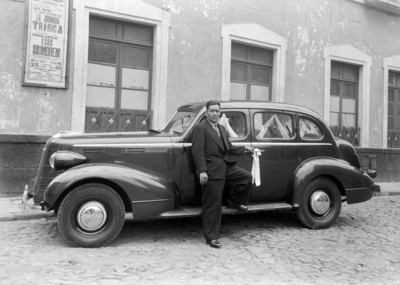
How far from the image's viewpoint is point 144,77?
8898mm

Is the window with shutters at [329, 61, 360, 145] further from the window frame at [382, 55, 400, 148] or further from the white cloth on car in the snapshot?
the white cloth on car

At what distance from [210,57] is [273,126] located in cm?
414

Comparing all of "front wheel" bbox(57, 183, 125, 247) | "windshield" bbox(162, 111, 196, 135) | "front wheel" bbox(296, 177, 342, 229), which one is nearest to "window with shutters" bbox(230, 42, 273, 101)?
"windshield" bbox(162, 111, 196, 135)

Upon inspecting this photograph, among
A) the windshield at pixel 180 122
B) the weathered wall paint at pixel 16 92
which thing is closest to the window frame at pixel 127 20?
the weathered wall paint at pixel 16 92

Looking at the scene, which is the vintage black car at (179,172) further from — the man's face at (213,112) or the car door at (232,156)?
the man's face at (213,112)

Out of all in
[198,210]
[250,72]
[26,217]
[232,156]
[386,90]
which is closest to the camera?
[198,210]

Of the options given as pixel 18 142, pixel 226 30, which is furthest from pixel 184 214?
pixel 226 30

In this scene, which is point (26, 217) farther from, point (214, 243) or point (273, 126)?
point (273, 126)

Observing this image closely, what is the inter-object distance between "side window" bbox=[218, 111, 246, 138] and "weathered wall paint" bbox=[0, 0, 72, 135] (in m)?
3.98

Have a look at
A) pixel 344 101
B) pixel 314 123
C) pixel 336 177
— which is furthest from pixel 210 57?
pixel 344 101

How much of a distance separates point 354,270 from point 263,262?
0.91 m

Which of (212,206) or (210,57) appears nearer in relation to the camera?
(212,206)

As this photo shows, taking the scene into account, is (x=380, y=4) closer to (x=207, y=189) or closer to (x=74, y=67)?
(x=74, y=67)

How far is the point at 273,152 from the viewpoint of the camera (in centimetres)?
559
